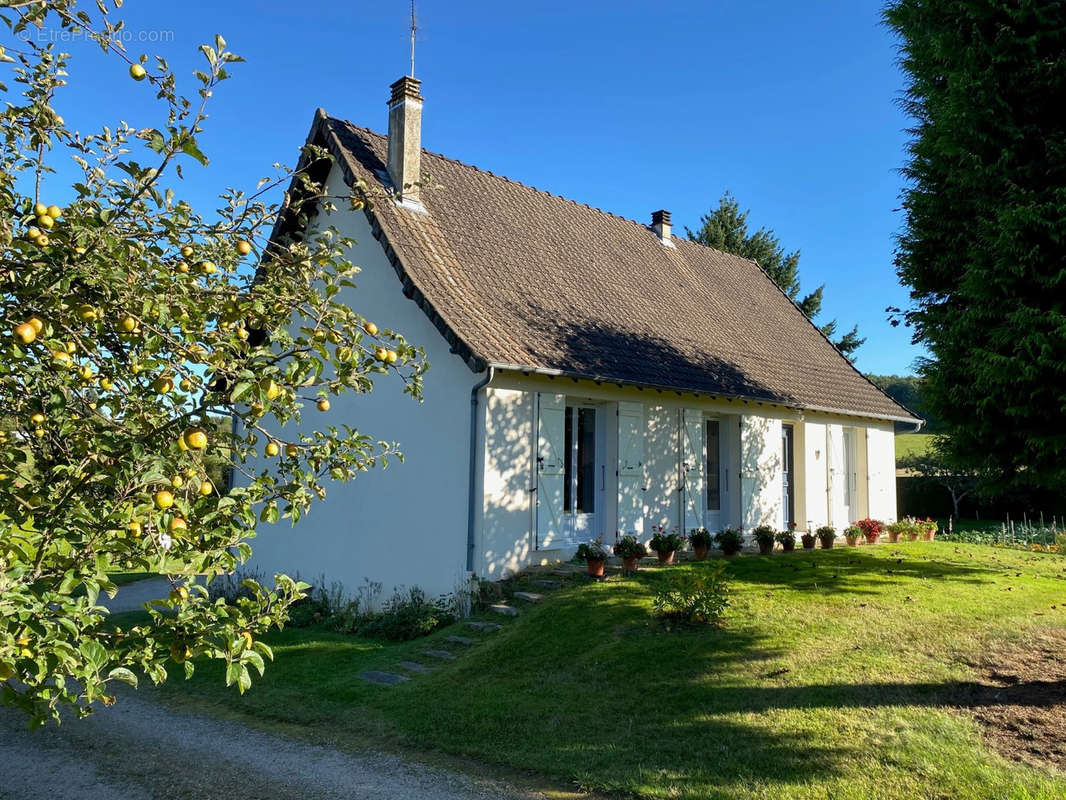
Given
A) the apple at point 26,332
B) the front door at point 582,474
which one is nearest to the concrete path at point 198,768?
the apple at point 26,332

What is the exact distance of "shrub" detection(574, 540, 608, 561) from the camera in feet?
36.3

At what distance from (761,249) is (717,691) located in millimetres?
32329

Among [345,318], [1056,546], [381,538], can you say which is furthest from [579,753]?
[1056,546]

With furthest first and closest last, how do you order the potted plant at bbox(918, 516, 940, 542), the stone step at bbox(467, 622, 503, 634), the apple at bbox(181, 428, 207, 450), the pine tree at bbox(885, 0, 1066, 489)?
the potted plant at bbox(918, 516, 940, 542) → the stone step at bbox(467, 622, 503, 634) → the pine tree at bbox(885, 0, 1066, 489) → the apple at bbox(181, 428, 207, 450)

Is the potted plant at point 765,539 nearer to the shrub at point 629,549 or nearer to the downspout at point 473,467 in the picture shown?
the shrub at point 629,549

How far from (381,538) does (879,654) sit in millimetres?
7387

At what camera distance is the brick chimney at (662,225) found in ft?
63.2

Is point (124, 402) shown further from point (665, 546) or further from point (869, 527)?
Answer: point (869, 527)

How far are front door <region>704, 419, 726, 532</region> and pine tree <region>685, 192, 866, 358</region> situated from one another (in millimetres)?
22673

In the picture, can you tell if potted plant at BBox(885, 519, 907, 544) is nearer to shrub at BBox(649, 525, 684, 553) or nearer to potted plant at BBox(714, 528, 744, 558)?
potted plant at BBox(714, 528, 744, 558)

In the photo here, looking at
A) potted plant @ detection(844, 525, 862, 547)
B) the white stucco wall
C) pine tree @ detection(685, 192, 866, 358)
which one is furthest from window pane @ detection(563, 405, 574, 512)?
pine tree @ detection(685, 192, 866, 358)

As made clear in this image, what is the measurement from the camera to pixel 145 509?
9.21ft

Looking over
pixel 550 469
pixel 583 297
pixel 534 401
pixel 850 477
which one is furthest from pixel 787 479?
pixel 534 401

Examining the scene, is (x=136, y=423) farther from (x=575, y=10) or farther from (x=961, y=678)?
(x=575, y=10)
